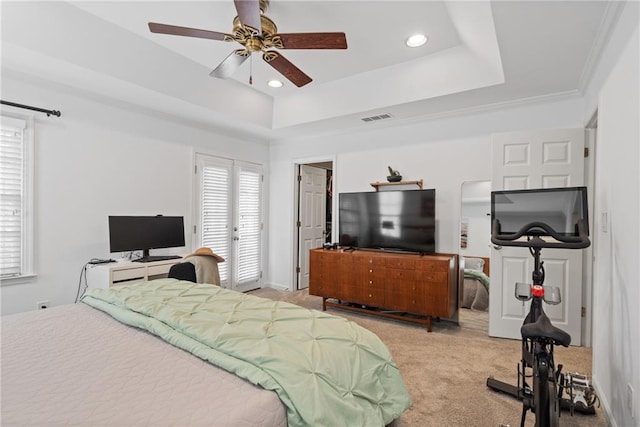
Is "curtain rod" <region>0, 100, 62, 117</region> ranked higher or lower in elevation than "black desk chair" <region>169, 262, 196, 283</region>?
higher

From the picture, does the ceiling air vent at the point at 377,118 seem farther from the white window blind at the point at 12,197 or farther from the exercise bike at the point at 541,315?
the white window blind at the point at 12,197

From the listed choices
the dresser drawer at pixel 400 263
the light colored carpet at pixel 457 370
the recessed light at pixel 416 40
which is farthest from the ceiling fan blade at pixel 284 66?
the light colored carpet at pixel 457 370

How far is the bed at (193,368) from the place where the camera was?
41.3 inches

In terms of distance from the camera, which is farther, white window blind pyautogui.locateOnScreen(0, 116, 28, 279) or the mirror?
the mirror

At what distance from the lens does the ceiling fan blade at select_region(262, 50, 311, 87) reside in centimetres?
239

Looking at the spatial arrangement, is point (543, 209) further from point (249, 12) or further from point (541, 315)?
point (249, 12)

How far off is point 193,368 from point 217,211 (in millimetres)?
3585

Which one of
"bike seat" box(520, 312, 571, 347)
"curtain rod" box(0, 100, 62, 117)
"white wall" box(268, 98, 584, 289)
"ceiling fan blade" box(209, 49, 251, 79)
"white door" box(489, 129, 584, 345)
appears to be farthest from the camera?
Answer: "white wall" box(268, 98, 584, 289)

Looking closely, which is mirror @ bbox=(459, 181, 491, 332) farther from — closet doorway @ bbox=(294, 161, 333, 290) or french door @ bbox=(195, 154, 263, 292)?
french door @ bbox=(195, 154, 263, 292)

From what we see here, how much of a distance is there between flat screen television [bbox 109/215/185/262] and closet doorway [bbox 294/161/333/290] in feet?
6.50

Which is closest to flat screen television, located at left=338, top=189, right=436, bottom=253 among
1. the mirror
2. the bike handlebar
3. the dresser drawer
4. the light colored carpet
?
the dresser drawer

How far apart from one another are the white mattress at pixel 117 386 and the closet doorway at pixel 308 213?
385 cm

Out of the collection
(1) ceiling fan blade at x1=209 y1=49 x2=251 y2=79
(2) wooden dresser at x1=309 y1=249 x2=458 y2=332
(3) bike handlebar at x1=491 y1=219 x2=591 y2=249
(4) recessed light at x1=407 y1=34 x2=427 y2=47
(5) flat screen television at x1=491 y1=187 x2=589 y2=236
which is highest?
(4) recessed light at x1=407 y1=34 x2=427 y2=47

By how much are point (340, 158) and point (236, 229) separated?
1.93m
